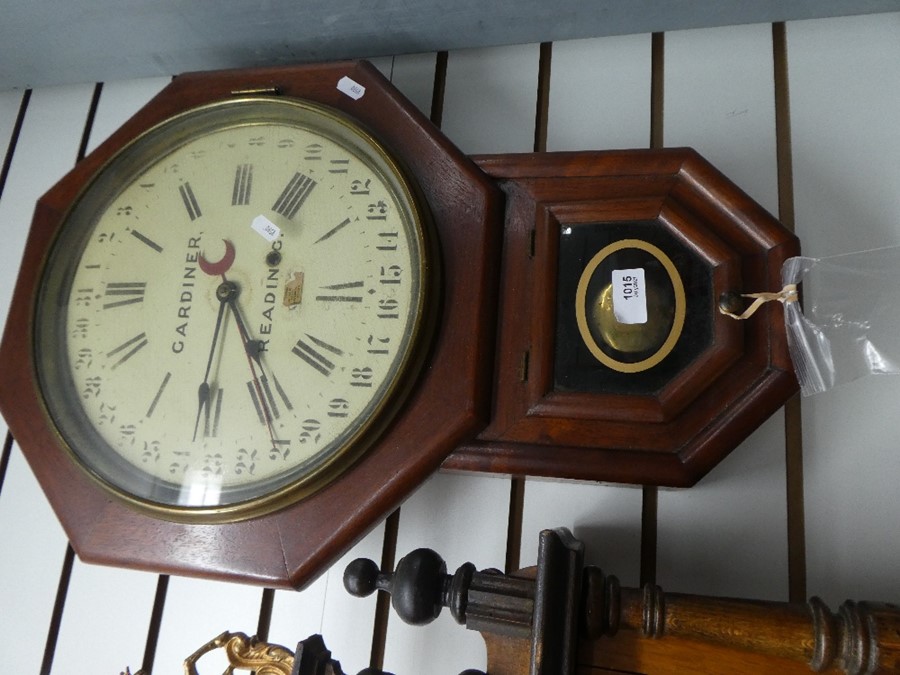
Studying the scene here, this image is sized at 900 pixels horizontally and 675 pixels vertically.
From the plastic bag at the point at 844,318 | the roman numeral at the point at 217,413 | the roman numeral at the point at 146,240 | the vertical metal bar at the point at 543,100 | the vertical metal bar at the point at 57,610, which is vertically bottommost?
the vertical metal bar at the point at 57,610

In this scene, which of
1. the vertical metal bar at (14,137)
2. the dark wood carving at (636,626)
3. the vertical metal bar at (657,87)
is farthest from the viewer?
the vertical metal bar at (14,137)

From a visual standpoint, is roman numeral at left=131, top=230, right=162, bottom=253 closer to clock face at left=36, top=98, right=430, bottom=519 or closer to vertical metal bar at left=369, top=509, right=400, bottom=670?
clock face at left=36, top=98, right=430, bottom=519

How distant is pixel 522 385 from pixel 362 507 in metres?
0.17

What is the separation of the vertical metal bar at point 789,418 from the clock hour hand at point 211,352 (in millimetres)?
551

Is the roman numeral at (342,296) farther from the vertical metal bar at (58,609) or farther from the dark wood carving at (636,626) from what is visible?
the vertical metal bar at (58,609)

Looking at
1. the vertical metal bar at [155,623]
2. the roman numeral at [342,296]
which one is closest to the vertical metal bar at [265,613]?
the vertical metal bar at [155,623]

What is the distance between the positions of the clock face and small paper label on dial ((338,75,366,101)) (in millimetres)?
38

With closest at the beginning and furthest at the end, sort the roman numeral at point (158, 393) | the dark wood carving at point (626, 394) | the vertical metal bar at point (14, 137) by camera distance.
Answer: the dark wood carving at point (626, 394)
the roman numeral at point (158, 393)
the vertical metal bar at point (14, 137)

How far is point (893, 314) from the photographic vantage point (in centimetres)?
59

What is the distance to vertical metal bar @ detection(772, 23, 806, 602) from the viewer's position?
668 millimetres

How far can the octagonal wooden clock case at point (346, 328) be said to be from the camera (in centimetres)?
62

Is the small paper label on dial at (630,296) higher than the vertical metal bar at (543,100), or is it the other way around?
the vertical metal bar at (543,100)

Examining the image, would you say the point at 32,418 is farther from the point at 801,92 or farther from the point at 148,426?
the point at 801,92

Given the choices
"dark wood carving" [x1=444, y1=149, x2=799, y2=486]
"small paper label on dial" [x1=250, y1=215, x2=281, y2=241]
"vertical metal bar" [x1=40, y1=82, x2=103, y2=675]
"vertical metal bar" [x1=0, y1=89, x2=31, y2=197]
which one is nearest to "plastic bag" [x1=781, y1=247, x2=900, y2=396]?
"dark wood carving" [x1=444, y1=149, x2=799, y2=486]
